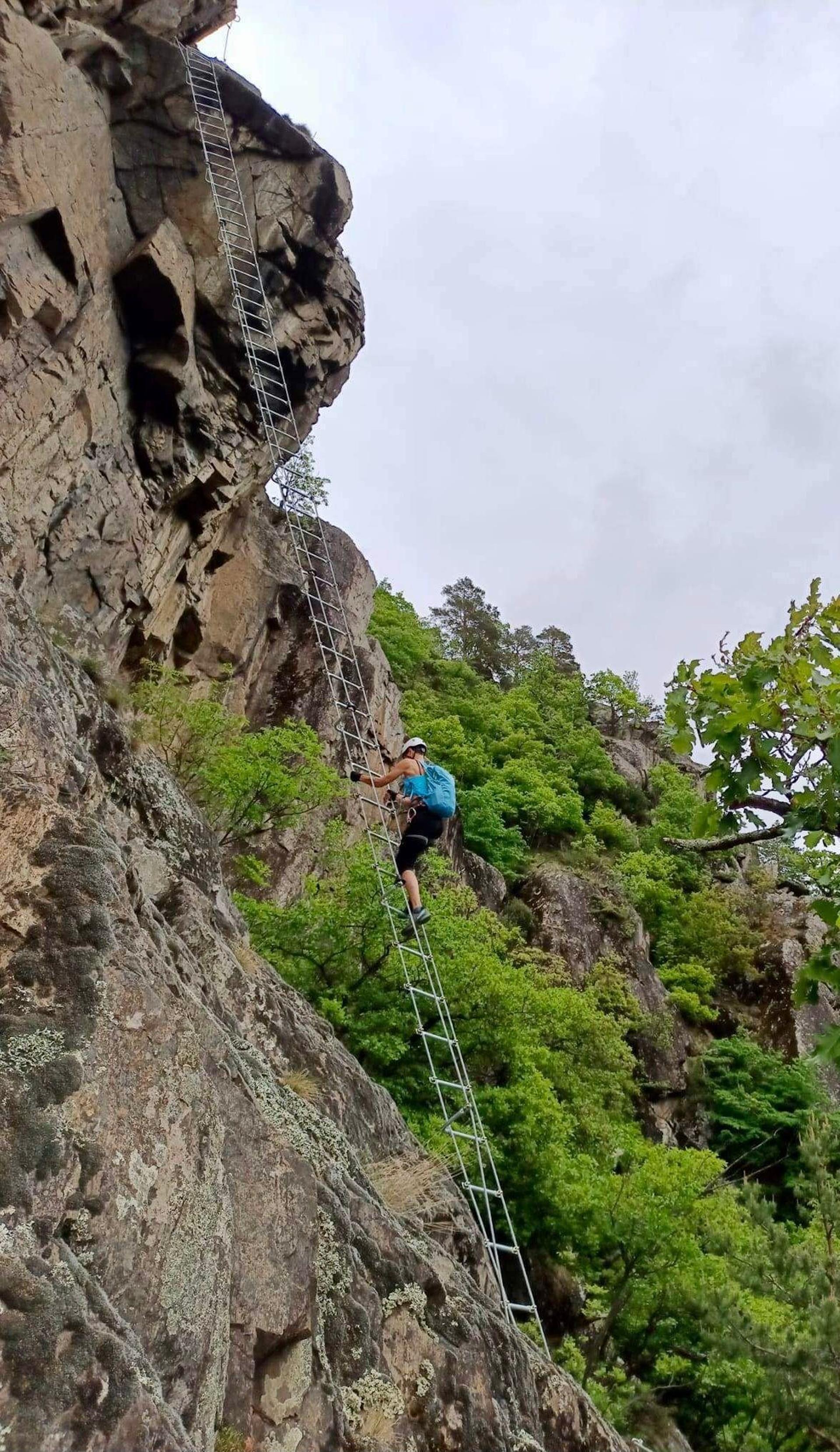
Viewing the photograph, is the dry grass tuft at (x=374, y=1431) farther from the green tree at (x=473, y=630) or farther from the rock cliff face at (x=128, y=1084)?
the green tree at (x=473, y=630)

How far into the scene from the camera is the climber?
11.1 metres

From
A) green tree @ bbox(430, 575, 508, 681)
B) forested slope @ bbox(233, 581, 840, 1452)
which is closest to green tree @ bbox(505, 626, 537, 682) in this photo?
green tree @ bbox(430, 575, 508, 681)

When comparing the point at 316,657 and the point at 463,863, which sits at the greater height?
the point at 316,657

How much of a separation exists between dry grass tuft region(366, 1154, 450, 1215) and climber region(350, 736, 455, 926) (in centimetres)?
315

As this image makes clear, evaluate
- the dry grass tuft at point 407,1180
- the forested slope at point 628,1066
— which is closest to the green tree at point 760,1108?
the forested slope at point 628,1066

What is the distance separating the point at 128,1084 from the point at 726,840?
280 centimetres

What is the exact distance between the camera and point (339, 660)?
18.2m

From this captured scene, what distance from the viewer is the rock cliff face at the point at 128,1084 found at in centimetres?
348

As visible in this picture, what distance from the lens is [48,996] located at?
3.93m

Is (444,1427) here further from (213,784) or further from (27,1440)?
(213,784)

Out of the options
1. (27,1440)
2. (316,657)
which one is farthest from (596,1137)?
(27,1440)

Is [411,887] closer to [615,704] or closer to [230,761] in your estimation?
[230,761]

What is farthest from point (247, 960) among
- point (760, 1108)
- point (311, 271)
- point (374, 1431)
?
point (760, 1108)

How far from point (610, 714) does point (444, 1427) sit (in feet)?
169
